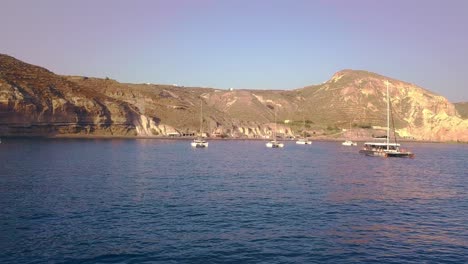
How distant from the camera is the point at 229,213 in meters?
31.0

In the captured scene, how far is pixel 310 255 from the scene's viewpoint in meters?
21.8

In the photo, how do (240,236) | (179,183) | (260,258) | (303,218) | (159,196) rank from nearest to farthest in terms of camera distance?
1. (260,258)
2. (240,236)
3. (303,218)
4. (159,196)
5. (179,183)

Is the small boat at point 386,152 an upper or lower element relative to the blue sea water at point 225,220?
upper

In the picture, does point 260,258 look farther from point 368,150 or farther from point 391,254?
point 368,150

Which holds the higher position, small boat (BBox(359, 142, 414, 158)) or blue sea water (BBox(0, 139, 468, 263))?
small boat (BBox(359, 142, 414, 158))

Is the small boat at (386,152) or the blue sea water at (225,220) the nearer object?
the blue sea water at (225,220)

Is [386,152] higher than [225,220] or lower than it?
higher

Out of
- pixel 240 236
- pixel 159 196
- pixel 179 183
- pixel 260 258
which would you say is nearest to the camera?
pixel 260 258

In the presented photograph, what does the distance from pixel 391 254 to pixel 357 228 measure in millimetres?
5306

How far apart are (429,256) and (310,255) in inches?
247

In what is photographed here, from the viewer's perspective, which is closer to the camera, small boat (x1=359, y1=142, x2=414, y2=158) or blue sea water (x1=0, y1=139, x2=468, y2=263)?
blue sea water (x1=0, y1=139, x2=468, y2=263)

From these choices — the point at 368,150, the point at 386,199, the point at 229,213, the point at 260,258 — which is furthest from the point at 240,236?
the point at 368,150

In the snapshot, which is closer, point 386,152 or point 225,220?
point 225,220

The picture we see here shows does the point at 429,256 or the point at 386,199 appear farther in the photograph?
the point at 386,199
